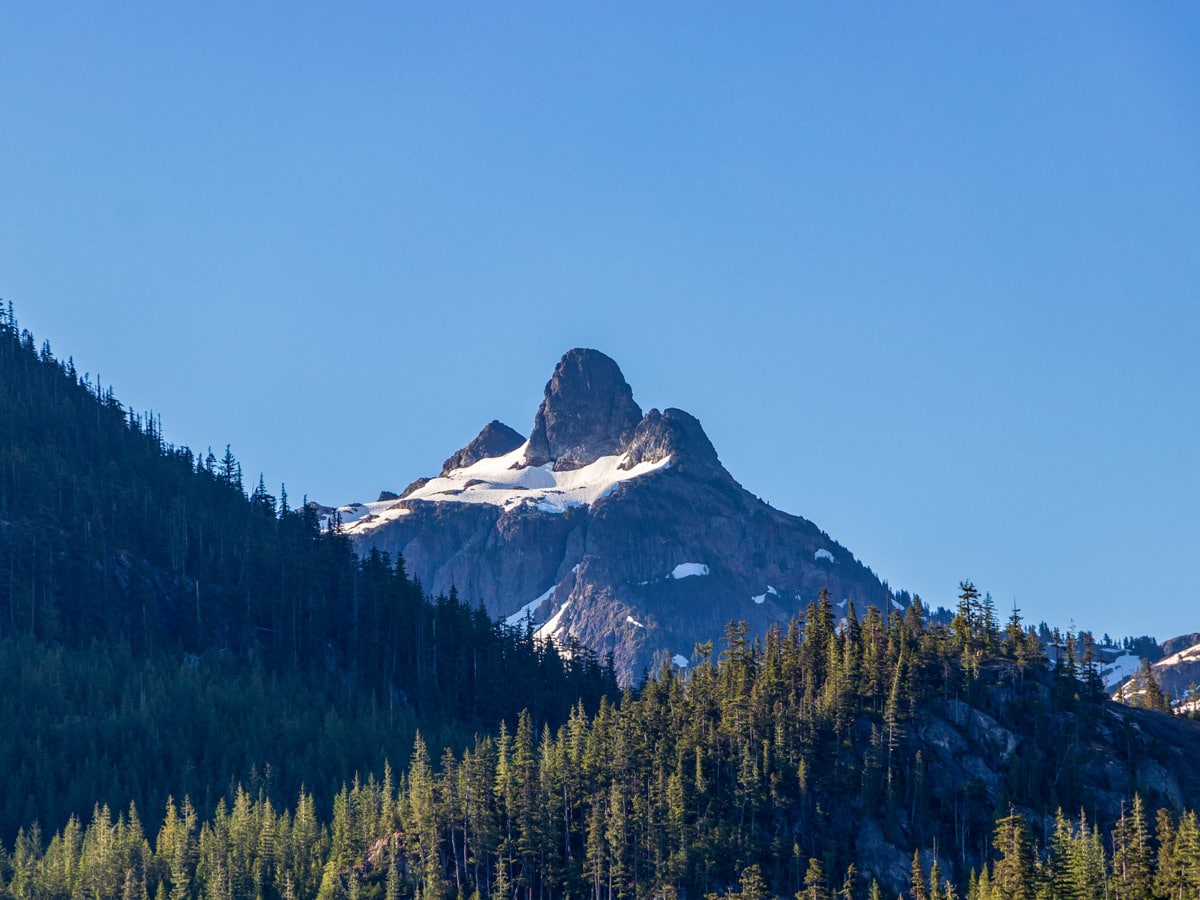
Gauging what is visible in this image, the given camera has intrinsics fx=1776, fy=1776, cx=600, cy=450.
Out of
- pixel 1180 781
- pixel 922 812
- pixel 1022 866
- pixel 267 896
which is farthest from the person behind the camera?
pixel 1180 781

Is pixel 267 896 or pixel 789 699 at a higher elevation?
pixel 789 699

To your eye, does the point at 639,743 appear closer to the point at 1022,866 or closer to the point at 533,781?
the point at 533,781

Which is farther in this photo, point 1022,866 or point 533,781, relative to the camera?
point 533,781

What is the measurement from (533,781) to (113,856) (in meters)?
42.5

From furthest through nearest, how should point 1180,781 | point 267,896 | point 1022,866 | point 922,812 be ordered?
point 1180,781
point 922,812
point 267,896
point 1022,866

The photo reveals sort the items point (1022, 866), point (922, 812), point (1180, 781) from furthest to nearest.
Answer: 1. point (1180, 781)
2. point (922, 812)
3. point (1022, 866)

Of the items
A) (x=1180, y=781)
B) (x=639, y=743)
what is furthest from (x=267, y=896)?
(x=1180, y=781)

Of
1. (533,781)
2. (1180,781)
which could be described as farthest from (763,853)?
(1180,781)

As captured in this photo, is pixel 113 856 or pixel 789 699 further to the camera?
pixel 789 699

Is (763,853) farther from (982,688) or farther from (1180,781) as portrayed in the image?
(1180,781)

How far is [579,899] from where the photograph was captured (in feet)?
573

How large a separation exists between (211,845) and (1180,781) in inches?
4137

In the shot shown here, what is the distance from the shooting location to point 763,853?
575 ft

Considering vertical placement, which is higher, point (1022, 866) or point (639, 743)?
point (639, 743)
